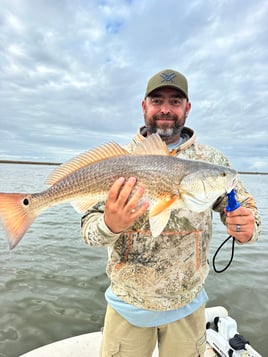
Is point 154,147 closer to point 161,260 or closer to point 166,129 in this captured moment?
point 166,129

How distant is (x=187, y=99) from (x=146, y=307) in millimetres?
2118

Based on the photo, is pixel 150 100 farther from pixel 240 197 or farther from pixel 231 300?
pixel 231 300

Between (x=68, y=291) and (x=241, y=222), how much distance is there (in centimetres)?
574

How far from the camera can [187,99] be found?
308 centimetres

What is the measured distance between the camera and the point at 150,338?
8.87 feet

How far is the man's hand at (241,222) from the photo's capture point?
2.26 m

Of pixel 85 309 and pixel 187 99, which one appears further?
pixel 85 309

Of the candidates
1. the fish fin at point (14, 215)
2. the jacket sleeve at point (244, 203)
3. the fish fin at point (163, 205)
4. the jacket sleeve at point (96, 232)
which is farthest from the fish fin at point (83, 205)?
the jacket sleeve at point (244, 203)

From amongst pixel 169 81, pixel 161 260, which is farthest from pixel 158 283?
pixel 169 81

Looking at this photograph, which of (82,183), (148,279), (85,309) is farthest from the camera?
Result: (85,309)

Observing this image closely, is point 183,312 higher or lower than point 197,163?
lower

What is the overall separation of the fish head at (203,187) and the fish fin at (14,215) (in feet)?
4.37

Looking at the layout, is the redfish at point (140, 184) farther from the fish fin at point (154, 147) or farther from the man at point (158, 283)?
the man at point (158, 283)

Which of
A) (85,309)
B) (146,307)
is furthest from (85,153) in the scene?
(85,309)
